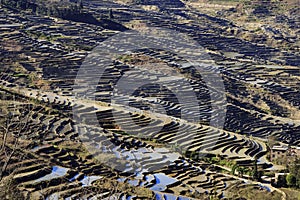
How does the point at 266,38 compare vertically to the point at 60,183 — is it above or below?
below

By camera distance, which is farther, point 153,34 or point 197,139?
point 153,34

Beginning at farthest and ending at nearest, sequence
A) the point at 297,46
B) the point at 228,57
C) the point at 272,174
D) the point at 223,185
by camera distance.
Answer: the point at 297,46, the point at 228,57, the point at 272,174, the point at 223,185

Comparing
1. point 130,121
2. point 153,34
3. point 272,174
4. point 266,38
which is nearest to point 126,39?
point 153,34

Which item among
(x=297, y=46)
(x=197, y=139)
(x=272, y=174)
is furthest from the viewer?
(x=297, y=46)

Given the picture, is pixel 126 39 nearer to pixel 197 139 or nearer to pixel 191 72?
pixel 191 72

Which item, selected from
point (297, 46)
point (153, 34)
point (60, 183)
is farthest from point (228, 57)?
point (60, 183)

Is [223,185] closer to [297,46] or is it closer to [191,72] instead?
[191,72]
